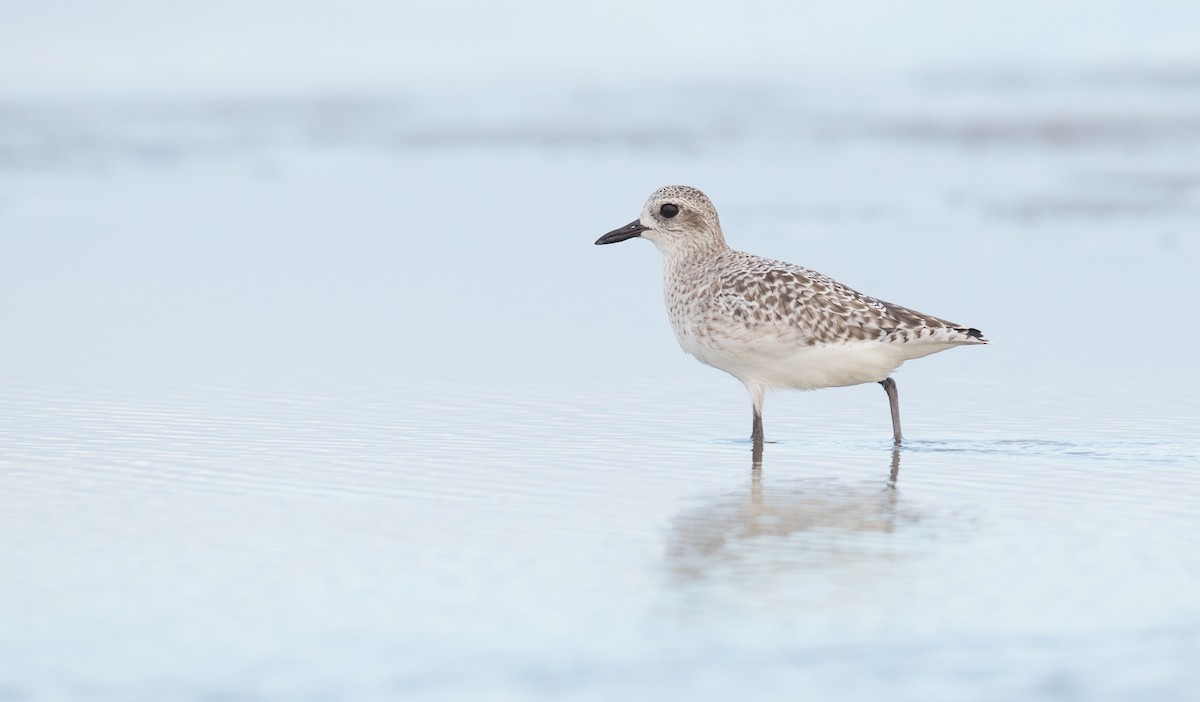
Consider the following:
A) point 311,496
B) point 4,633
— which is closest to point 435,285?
point 311,496

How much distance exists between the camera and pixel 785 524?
23.3 feet

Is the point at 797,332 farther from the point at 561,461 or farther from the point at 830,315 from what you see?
the point at 561,461

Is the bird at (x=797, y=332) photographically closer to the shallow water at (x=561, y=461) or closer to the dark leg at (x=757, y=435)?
the dark leg at (x=757, y=435)

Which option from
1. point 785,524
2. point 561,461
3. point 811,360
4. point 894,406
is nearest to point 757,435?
point 811,360

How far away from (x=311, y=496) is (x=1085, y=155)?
57.8 ft

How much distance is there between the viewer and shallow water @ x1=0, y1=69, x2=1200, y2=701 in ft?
17.8

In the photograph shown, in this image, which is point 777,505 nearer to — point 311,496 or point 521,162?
point 311,496

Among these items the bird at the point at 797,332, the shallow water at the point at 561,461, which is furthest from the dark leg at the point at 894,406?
the shallow water at the point at 561,461

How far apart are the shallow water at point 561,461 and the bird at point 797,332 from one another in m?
0.30

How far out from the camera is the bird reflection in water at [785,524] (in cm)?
656

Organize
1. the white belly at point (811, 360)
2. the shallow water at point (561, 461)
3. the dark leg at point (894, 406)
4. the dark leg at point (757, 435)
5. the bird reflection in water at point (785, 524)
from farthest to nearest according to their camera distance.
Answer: the white belly at point (811, 360) < the dark leg at point (894, 406) < the dark leg at point (757, 435) < the bird reflection in water at point (785, 524) < the shallow water at point (561, 461)

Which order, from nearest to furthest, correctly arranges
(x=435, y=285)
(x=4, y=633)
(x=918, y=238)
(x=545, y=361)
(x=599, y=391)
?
(x=4, y=633), (x=599, y=391), (x=545, y=361), (x=435, y=285), (x=918, y=238)

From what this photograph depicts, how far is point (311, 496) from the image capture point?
7.45 m

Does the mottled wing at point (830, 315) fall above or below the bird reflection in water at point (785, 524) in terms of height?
above
